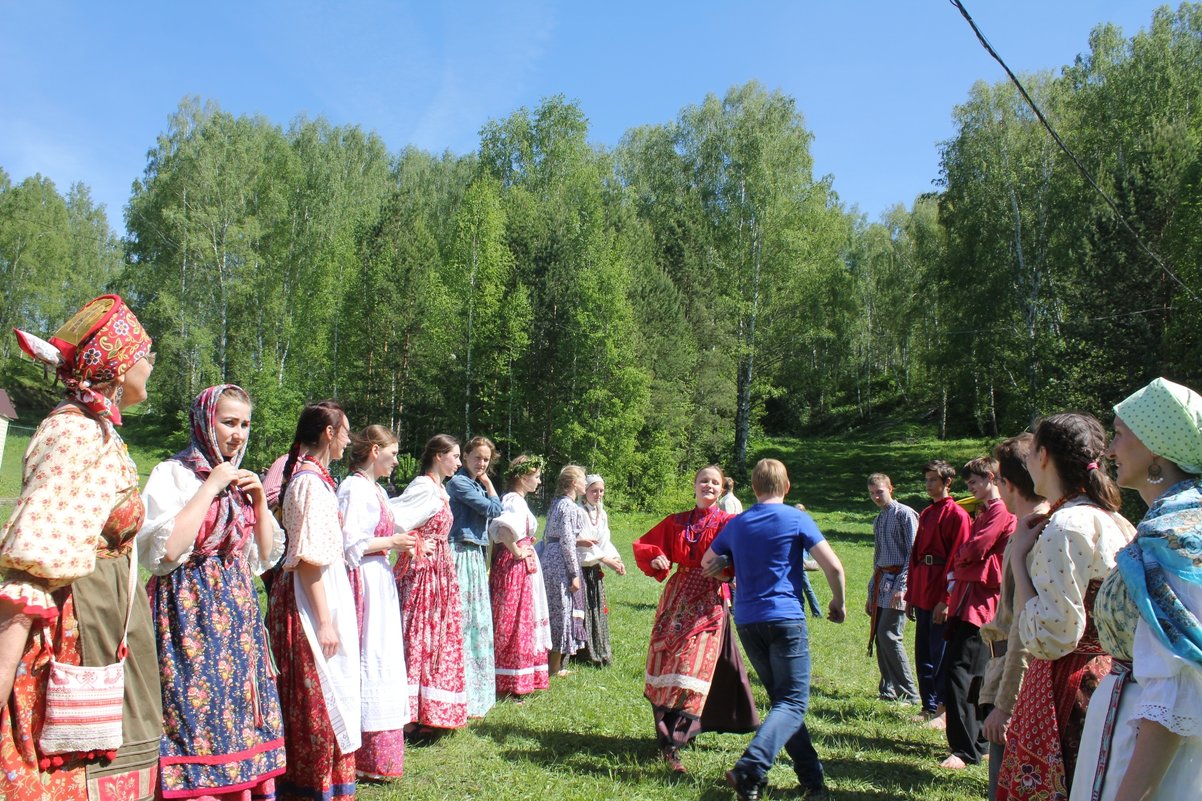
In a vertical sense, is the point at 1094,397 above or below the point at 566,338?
below

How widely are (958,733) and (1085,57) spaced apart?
96.5ft

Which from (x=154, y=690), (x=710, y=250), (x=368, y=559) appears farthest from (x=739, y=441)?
(x=154, y=690)

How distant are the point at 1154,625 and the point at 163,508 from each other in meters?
3.01

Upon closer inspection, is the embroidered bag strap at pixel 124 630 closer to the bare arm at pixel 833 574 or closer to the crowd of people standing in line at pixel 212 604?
the crowd of people standing in line at pixel 212 604

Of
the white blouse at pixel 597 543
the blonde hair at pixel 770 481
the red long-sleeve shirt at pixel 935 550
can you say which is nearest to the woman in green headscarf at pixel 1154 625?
the blonde hair at pixel 770 481

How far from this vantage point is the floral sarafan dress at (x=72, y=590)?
2.19 meters

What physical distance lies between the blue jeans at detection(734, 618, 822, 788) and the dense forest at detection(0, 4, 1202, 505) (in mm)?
19981

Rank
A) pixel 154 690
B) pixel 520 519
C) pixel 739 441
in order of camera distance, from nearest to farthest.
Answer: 1. pixel 154 690
2. pixel 520 519
3. pixel 739 441

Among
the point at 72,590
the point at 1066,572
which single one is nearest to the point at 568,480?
the point at 1066,572

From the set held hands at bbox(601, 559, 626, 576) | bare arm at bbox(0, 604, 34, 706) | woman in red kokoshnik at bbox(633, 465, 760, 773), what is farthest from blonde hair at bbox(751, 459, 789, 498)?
bare arm at bbox(0, 604, 34, 706)

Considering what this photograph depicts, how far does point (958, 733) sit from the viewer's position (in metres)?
5.14

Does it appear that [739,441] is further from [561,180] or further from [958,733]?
[958,733]

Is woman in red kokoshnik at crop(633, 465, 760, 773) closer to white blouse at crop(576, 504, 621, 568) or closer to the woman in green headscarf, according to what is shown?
white blouse at crop(576, 504, 621, 568)

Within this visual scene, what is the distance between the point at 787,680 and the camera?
4367mm
